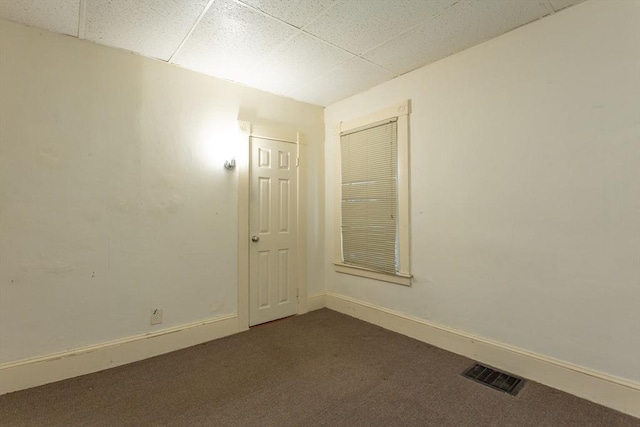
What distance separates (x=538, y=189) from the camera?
6.85 feet

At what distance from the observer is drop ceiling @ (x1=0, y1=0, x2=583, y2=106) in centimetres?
191

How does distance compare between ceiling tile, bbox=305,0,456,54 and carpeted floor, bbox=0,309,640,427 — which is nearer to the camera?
carpeted floor, bbox=0,309,640,427

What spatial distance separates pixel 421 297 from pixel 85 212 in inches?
115

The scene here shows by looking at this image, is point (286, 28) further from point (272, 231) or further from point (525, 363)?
point (525, 363)

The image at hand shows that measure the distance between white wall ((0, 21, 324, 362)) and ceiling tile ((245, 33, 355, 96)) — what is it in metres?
0.37

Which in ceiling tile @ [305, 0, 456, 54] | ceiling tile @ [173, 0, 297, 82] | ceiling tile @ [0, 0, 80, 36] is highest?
ceiling tile @ [305, 0, 456, 54]

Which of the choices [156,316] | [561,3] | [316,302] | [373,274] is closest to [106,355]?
[156,316]

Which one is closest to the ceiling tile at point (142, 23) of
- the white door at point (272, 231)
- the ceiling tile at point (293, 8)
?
the ceiling tile at point (293, 8)

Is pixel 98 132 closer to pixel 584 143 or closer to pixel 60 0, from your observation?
pixel 60 0

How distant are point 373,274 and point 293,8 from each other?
2.50 meters

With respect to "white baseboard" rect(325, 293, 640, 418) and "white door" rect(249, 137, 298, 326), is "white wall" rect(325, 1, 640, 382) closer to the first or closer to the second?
"white baseboard" rect(325, 293, 640, 418)

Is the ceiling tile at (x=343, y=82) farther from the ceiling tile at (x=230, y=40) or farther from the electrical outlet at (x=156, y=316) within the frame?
the electrical outlet at (x=156, y=316)

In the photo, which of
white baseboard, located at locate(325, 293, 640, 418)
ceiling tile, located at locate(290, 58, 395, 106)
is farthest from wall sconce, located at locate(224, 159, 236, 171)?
white baseboard, located at locate(325, 293, 640, 418)

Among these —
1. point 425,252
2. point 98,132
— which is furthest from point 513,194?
point 98,132
